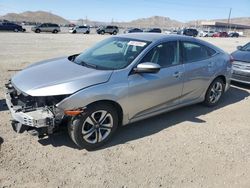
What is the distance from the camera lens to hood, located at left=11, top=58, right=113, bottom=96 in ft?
12.6

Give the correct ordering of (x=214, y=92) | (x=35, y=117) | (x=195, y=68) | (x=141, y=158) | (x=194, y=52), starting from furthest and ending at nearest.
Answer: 1. (x=214, y=92)
2. (x=194, y=52)
3. (x=195, y=68)
4. (x=141, y=158)
5. (x=35, y=117)

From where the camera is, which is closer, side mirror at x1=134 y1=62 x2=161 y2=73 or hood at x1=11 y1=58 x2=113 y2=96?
hood at x1=11 y1=58 x2=113 y2=96

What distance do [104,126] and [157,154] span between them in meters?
0.89

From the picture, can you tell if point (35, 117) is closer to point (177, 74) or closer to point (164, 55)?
point (164, 55)

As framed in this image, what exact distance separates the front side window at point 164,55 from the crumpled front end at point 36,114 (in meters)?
1.64

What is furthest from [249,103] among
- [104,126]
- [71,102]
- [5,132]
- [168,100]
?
[5,132]

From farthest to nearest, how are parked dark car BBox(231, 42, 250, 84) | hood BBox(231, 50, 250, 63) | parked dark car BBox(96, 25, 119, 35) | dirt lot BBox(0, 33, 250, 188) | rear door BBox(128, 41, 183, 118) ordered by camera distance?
parked dark car BBox(96, 25, 119, 35) < hood BBox(231, 50, 250, 63) < parked dark car BBox(231, 42, 250, 84) < rear door BBox(128, 41, 183, 118) < dirt lot BBox(0, 33, 250, 188)

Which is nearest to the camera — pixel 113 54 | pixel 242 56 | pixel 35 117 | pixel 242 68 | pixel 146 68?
pixel 35 117

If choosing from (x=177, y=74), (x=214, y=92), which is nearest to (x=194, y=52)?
(x=177, y=74)

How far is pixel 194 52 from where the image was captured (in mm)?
5645

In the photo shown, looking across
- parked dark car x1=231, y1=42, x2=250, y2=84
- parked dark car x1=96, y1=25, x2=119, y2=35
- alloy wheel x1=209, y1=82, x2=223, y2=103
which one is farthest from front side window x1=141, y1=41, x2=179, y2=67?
parked dark car x1=96, y1=25, x2=119, y2=35

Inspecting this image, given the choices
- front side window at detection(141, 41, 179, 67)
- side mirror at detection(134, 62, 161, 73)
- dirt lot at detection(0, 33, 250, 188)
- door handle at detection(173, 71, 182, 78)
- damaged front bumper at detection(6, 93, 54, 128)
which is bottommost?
dirt lot at detection(0, 33, 250, 188)

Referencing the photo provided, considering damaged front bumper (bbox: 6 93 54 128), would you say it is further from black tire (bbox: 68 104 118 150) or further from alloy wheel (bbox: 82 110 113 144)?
alloy wheel (bbox: 82 110 113 144)

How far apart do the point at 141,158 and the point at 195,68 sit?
2.33 metres
